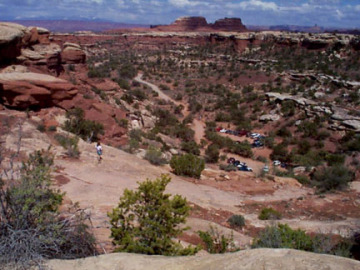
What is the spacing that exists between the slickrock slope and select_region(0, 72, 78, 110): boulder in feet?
40.5

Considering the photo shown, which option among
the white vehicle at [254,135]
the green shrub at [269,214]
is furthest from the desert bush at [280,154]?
the green shrub at [269,214]

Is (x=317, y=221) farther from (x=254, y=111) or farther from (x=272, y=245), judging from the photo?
(x=254, y=111)

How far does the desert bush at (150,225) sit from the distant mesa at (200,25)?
99.0m

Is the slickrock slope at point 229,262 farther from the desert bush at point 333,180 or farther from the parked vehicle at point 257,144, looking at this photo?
the parked vehicle at point 257,144

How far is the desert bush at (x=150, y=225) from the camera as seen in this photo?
192 inches

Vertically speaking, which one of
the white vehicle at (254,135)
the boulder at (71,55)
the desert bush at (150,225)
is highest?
the boulder at (71,55)

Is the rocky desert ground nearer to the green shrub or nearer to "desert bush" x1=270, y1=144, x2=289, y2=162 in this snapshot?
"desert bush" x1=270, y1=144, x2=289, y2=162

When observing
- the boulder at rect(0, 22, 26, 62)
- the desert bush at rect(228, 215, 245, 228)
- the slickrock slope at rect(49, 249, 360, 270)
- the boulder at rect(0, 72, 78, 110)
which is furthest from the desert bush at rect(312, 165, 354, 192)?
the boulder at rect(0, 22, 26, 62)

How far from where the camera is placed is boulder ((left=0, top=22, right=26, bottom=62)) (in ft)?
51.7

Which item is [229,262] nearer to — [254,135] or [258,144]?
[258,144]

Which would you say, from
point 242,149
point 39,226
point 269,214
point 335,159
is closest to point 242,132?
point 242,149

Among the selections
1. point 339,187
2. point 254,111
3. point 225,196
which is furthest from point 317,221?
point 254,111

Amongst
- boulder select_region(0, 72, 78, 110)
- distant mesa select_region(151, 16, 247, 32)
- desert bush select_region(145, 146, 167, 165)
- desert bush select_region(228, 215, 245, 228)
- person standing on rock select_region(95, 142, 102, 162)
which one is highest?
distant mesa select_region(151, 16, 247, 32)

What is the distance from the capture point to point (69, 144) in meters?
12.6
